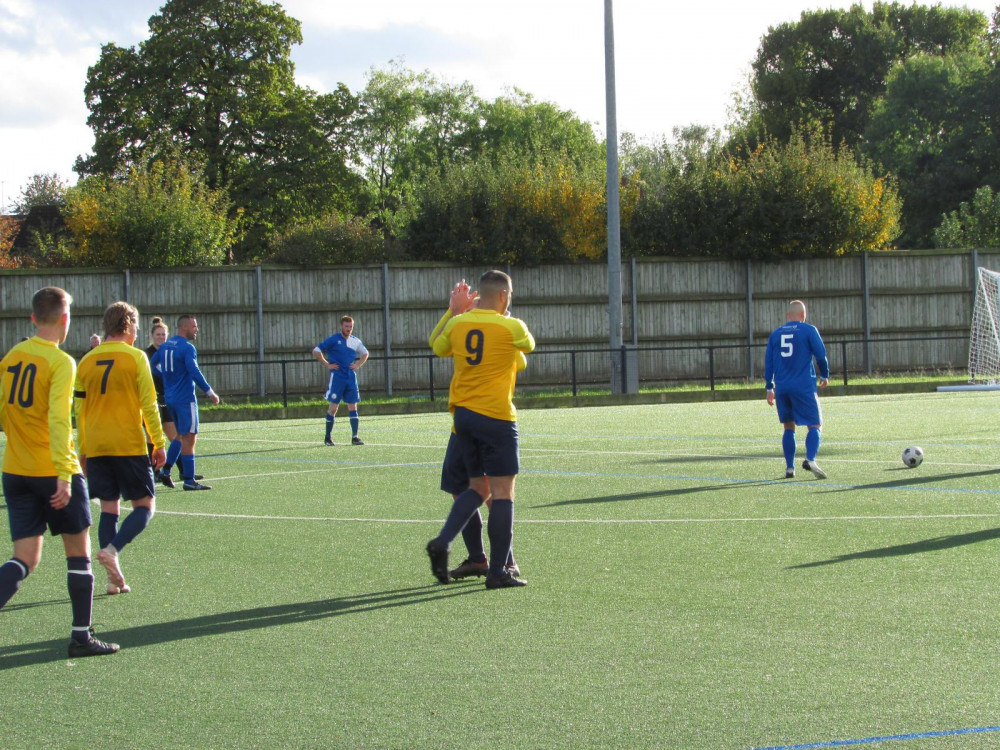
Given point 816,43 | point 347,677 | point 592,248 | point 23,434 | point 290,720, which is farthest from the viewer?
point 816,43

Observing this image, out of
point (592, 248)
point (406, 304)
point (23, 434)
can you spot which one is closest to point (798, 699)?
point (23, 434)

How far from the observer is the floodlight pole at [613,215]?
28.4 meters

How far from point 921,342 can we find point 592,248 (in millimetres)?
9329

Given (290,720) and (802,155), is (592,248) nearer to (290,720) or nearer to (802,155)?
(802,155)

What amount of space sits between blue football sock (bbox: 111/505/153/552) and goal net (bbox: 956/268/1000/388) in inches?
987

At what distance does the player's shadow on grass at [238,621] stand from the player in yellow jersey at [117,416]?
3.69 ft

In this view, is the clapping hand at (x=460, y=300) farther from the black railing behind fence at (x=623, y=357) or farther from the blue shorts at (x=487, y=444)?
the black railing behind fence at (x=623, y=357)

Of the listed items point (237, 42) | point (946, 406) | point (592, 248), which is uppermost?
point (237, 42)

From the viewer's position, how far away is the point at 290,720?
4742mm

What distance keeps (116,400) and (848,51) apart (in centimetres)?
6006

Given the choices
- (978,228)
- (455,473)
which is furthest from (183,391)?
(978,228)

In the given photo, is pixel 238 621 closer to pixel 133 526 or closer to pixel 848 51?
pixel 133 526

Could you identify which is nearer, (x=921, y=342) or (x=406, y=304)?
(x=406, y=304)

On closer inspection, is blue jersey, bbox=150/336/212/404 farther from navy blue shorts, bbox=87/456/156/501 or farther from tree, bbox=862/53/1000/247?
tree, bbox=862/53/1000/247
